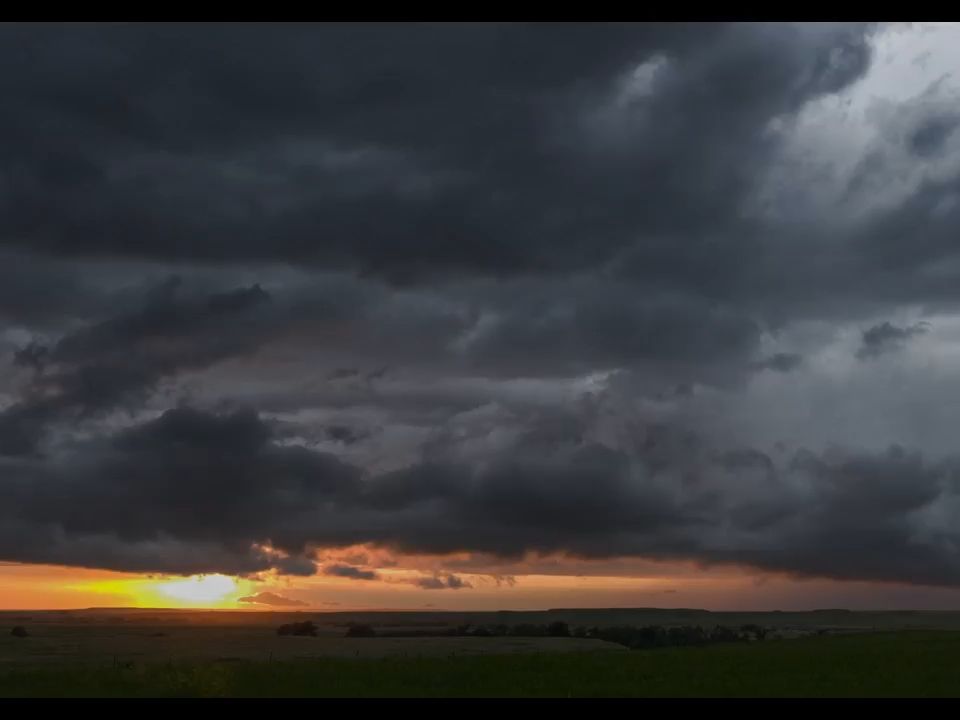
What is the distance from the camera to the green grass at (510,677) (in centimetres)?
4722

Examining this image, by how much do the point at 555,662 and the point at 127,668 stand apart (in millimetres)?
23640

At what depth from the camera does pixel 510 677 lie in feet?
176

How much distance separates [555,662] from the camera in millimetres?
60500

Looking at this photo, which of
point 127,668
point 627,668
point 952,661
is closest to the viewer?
point 127,668

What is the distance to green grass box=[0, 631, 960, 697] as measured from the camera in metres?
47.2

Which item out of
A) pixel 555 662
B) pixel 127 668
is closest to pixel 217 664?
→ pixel 127 668

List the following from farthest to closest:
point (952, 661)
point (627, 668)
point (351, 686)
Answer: point (952, 661) < point (627, 668) < point (351, 686)
